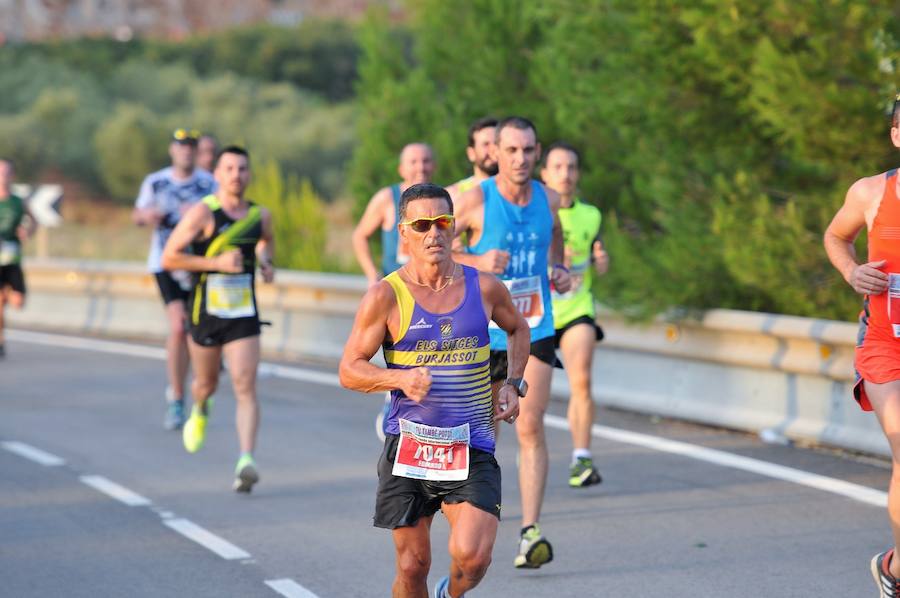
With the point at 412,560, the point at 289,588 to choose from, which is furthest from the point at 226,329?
the point at 412,560

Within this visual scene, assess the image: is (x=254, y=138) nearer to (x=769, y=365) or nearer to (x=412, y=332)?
(x=769, y=365)

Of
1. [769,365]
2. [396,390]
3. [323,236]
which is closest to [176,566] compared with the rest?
[396,390]

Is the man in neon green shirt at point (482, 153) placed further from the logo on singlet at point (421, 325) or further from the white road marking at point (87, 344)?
the white road marking at point (87, 344)

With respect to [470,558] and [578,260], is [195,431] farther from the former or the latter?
[470,558]

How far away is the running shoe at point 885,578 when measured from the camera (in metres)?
6.86

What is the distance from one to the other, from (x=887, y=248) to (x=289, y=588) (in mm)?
3071

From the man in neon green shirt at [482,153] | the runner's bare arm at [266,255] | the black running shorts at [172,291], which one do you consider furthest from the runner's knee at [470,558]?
the black running shorts at [172,291]

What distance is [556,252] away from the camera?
29.1 ft

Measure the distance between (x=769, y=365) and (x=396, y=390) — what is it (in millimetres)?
5975

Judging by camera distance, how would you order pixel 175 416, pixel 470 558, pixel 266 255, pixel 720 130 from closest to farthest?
1. pixel 470 558
2. pixel 266 255
3. pixel 175 416
4. pixel 720 130

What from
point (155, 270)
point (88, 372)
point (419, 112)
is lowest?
point (88, 372)

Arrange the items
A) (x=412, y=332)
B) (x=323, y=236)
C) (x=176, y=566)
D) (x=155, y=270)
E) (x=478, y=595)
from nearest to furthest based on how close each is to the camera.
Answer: (x=412, y=332) < (x=478, y=595) < (x=176, y=566) < (x=155, y=270) < (x=323, y=236)

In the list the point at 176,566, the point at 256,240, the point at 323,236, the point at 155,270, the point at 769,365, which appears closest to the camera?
the point at 176,566

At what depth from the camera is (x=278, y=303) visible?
1838 centimetres
